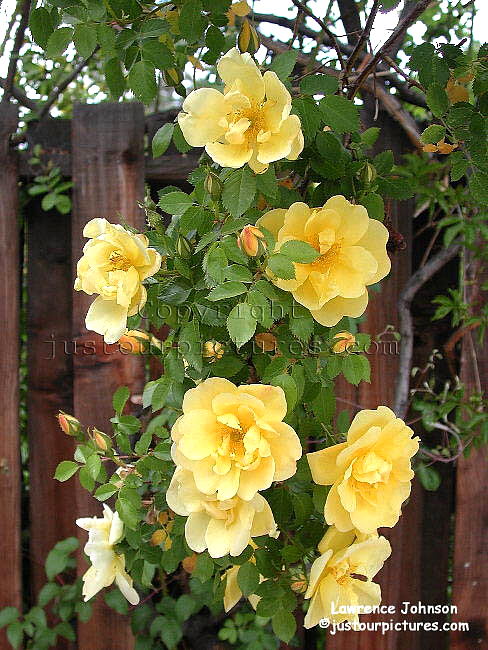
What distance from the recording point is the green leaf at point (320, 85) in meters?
0.74

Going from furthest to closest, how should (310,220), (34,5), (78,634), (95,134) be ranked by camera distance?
1. (78,634)
2. (95,134)
3. (34,5)
4. (310,220)

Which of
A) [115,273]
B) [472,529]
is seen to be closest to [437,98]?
[115,273]

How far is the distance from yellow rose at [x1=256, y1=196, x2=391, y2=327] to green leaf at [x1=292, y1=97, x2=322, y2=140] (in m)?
0.08

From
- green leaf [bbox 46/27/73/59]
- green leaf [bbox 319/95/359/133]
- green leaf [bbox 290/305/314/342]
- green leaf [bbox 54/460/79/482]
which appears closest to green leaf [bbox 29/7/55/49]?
green leaf [bbox 46/27/73/59]

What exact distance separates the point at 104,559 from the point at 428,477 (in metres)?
0.76

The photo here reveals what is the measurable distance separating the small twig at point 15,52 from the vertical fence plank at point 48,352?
0.26 meters

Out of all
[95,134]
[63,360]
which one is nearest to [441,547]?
[63,360]

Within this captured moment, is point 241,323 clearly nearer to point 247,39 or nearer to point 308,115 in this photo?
point 308,115

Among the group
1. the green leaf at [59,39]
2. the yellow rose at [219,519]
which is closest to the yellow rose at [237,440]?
the yellow rose at [219,519]

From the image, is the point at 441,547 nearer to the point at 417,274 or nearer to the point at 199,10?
Answer: the point at 417,274

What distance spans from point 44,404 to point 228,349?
88 cm

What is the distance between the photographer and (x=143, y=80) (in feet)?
2.49

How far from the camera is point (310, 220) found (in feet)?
2.34

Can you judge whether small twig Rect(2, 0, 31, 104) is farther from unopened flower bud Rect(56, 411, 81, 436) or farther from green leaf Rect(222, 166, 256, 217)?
green leaf Rect(222, 166, 256, 217)
